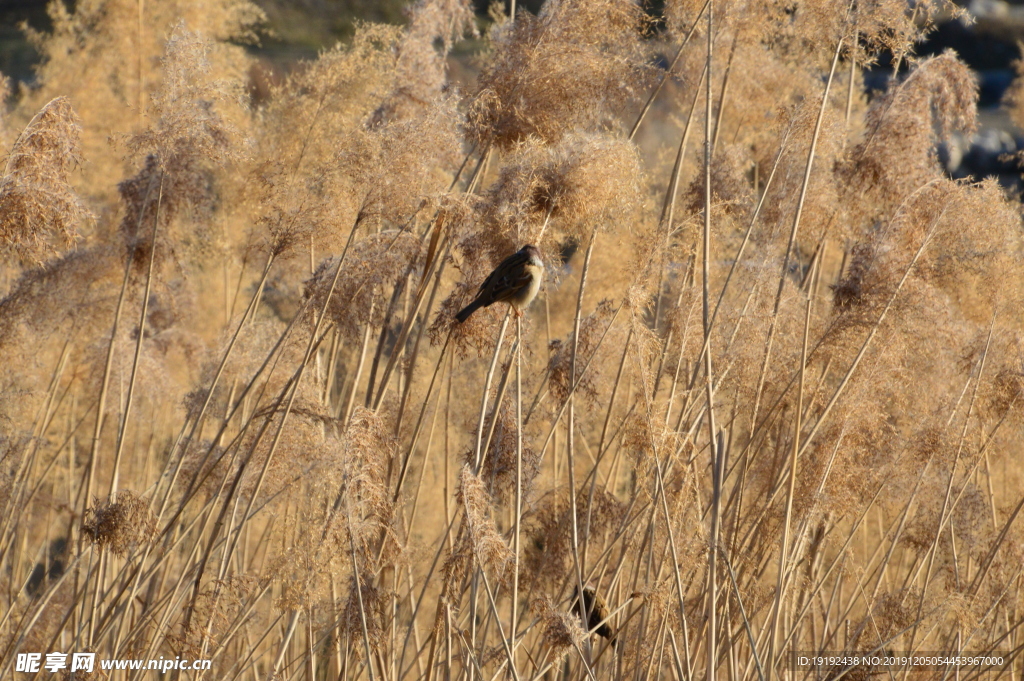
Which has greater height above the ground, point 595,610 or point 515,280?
point 515,280

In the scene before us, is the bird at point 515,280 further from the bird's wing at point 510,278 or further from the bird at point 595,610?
the bird at point 595,610

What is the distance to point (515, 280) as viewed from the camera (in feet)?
11.0

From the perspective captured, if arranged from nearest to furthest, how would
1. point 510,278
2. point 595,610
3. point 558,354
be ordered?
point 510,278, point 595,610, point 558,354

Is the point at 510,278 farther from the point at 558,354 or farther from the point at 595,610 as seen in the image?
the point at 595,610

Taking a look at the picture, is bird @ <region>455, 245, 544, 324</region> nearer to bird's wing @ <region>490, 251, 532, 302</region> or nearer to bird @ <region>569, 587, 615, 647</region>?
A: bird's wing @ <region>490, 251, 532, 302</region>

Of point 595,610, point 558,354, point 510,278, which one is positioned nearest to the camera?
point 510,278

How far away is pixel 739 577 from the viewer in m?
3.97

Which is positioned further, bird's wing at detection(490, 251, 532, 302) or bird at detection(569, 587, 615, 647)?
bird at detection(569, 587, 615, 647)

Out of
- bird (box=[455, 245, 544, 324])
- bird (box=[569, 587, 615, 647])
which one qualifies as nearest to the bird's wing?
bird (box=[455, 245, 544, 324])

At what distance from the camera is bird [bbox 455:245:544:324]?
333cm

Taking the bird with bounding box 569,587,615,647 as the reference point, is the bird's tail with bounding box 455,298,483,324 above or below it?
above

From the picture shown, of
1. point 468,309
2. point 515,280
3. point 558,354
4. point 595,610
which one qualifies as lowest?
point 595,610

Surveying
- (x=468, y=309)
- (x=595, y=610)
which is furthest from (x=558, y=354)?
(x=595, y=610)

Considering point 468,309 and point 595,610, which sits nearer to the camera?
point 468,309
